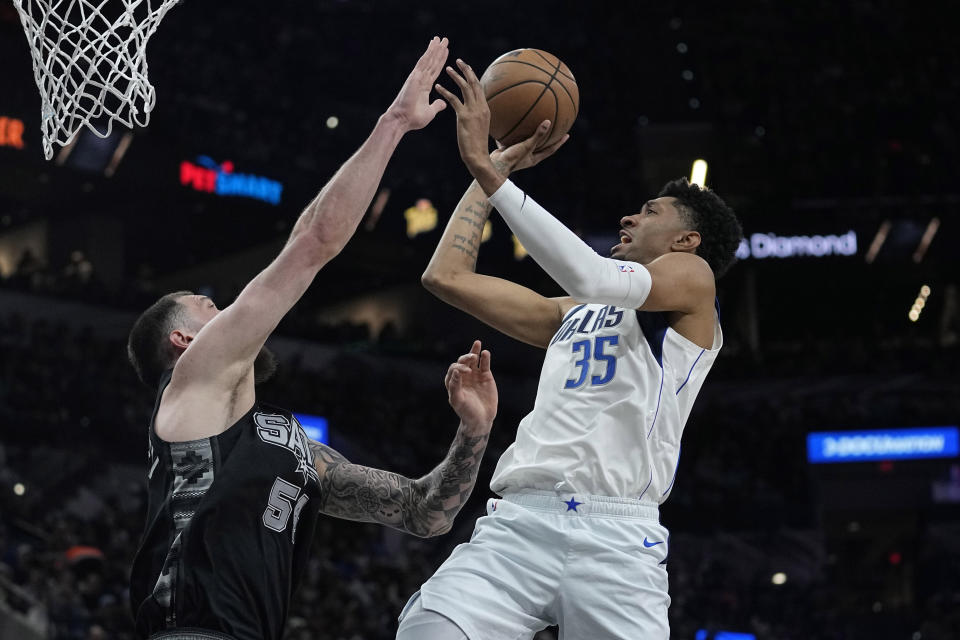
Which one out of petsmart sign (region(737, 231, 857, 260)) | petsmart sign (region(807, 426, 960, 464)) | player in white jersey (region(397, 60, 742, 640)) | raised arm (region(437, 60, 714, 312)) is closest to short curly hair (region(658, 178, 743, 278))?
player in white jersey (region(397, 60, 742, 640))

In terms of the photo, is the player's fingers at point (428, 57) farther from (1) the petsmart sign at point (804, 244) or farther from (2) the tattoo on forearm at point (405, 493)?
(1) the petsmart sign at point (804, 244)

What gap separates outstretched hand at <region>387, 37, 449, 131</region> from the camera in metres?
3.20

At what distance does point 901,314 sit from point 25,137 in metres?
17.2

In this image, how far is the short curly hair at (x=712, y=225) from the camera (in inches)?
147

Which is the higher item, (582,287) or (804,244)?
(804,244)

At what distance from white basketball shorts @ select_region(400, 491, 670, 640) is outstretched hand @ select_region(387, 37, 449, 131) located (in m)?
1.12

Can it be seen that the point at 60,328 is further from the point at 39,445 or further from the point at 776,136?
the point at 776,136

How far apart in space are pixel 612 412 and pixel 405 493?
72 cm

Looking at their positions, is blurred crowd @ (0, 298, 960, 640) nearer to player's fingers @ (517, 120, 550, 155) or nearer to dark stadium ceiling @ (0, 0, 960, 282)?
dark stadium ceiling @ (0, 0, 960, 282)

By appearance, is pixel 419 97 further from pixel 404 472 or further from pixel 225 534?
pixel 404 472

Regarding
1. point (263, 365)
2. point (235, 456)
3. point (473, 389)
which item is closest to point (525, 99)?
point (473, 389)

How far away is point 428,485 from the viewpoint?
3.71m

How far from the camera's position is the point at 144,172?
65.2 feet

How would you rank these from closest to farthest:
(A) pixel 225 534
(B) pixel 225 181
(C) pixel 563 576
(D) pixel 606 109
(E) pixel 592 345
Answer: (A) pixel 225 534 < (C) pixel 563 576 < (E) pixel 592 345 < (B) pixel 225 181 < (D) pixel 606 109
